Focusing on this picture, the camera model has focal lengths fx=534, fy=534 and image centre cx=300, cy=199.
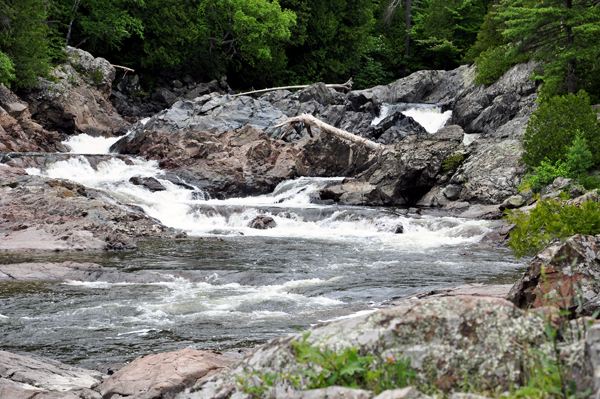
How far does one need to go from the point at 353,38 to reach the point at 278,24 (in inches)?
355

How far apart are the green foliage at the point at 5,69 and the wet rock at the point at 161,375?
26539 mm

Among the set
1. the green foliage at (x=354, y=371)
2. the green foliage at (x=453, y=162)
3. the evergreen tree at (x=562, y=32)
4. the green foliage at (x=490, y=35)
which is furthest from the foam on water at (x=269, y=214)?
the green foliage at (x=490, y=35)

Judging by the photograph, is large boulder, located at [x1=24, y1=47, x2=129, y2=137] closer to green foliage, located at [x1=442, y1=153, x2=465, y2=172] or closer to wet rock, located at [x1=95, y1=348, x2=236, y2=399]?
green foliage, located at [x1=442, y1=153, x2=465, y2=172]

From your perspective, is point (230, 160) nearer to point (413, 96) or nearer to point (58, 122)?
point (58, 122)

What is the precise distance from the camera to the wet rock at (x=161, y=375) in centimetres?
396

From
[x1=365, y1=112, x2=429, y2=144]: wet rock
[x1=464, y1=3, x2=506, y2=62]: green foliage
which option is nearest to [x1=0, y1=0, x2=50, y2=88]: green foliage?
[x1=365, y1=112, x2=429, y2=144]: wet rock

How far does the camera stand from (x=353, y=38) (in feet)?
153

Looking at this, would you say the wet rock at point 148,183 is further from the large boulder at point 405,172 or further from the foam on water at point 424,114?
the foam on water at point 424,114

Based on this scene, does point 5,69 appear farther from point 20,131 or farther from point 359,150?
point 359,150

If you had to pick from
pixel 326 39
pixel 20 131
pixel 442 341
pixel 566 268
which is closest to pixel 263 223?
pixel 566 268

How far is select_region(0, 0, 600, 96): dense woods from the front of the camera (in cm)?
2148

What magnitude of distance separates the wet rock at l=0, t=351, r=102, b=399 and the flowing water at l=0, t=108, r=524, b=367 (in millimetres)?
769

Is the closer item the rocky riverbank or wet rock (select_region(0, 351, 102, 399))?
the rocky riverbank

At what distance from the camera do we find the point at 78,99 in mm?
31906
